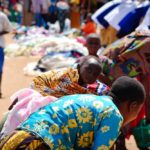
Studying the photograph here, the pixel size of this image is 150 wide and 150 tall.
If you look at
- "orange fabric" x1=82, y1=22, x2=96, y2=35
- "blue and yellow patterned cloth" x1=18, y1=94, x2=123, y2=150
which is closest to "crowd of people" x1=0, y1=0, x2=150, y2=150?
"blue and yellow patterned cloth" x1=18, y1=94, x2=123, y2=150

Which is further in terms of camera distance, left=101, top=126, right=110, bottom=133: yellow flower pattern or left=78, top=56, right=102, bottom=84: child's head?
left=78, top=56, right=102, bottom=84: child's head

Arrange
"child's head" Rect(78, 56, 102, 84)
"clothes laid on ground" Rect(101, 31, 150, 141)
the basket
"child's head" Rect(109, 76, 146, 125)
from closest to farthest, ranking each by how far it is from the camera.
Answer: "child's head" Rect(109, 76, 146, 125), "child's head" Rect(78, 56, 102, 84), the basket, "clothes laid on ground" Rect(101, 31, 150, 141)

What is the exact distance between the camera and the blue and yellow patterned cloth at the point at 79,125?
2.97 meters

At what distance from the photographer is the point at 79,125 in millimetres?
2988

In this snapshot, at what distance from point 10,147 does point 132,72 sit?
3135mm

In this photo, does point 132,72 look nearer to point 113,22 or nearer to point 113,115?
point 113,115

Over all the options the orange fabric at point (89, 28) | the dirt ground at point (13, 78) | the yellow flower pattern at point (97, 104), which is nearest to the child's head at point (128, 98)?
the yellow flower pattern at point (97, 104)

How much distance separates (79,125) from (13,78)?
835cm

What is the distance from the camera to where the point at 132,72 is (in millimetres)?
5957

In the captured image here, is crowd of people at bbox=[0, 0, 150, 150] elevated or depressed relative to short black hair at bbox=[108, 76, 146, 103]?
depressed

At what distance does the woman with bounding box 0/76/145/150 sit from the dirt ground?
351cm

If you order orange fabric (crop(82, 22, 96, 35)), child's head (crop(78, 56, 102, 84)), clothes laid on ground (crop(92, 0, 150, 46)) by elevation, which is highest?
child's head (crop(78, 56, 102, 84))

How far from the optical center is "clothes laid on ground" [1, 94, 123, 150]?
9.73 feet

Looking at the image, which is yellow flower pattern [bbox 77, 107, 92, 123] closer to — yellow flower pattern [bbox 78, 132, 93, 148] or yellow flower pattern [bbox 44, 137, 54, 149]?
yellow flower pattern [bbox 78, 132, 93, 148]
